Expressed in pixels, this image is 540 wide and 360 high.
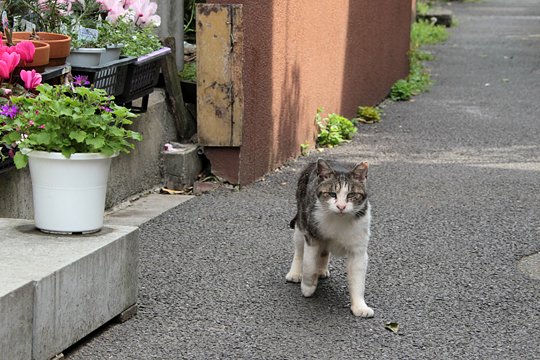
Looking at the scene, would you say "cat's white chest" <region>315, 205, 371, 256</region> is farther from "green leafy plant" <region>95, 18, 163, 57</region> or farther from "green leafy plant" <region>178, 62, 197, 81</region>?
"green leafy plant" <region>178, 62, 197, 81</region>

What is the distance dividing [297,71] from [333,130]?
1.08 m

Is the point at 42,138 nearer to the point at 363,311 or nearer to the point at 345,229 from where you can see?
the point at 345,229

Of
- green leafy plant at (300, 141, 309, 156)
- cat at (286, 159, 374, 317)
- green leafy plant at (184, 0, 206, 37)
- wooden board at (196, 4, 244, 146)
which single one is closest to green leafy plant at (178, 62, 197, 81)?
green leafy plant at (184, 0, 206, 37)

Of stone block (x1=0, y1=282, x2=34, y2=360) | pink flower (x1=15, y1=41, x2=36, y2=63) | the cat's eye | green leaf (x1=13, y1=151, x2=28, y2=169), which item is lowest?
stone block (x1=0, y1=282, x2=34, y2=360)

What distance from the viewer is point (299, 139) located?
959 cm

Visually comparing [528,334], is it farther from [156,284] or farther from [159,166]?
[159,166]

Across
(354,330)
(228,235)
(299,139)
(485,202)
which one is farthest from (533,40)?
(354,330)

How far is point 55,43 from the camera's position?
6324 mm

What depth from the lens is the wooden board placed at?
788 cm

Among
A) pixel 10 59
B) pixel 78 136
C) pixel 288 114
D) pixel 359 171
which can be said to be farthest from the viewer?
pixel 288 114

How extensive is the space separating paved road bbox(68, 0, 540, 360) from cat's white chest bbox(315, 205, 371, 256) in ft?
1.13

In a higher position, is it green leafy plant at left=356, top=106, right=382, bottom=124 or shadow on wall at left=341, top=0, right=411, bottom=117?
shadow on wall at left=341, top=0, right=411, bottom=117

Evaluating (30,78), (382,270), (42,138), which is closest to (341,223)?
(382,270)

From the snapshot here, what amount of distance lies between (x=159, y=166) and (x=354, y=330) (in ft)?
10.5
